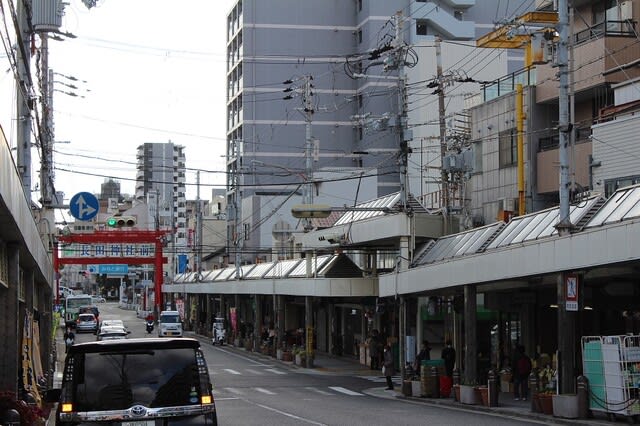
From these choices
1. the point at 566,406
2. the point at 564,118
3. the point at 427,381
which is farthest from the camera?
the point at 427,381

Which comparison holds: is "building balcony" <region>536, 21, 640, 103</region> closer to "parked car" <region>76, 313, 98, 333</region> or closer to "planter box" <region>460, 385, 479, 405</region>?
"planter box" <region>460, 385, 479, 405</region>

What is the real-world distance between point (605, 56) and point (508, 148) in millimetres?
7547

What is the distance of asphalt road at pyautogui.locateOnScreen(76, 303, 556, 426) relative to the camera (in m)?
26.2

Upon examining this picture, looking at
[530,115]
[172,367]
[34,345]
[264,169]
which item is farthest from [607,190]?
[264,169]

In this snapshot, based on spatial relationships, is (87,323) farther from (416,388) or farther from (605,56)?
(605,56)

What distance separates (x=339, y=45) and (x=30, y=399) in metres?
78.1

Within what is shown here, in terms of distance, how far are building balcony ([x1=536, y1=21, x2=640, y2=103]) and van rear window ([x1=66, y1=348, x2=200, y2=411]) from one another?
27.4m

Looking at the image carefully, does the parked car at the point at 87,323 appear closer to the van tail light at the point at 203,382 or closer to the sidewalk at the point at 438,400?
the sidewalk at the point at 438,400

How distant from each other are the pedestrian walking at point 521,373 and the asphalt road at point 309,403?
2544 millimetres

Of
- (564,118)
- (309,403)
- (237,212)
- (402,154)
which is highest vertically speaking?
(237,212)

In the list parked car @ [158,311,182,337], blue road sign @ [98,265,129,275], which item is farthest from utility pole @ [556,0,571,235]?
blue road sign @ [98,265,129,275]

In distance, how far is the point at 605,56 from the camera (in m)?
38.0

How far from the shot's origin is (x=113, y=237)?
94688mm

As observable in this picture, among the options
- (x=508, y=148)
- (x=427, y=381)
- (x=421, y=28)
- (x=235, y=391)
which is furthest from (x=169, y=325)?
→ (x=427, y=381)
